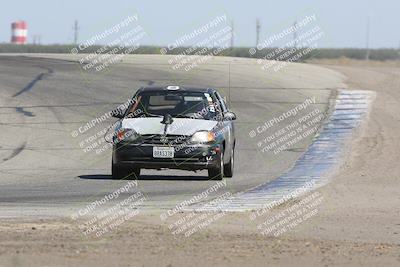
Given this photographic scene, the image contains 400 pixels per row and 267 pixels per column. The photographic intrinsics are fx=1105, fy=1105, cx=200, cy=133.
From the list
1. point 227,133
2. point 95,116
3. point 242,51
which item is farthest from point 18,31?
point 227,133

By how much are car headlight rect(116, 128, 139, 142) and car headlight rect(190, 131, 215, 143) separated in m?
0.91

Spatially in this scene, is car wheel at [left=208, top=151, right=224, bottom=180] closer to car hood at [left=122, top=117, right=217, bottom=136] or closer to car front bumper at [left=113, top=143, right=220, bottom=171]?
car front bumper at [left=113, top=143, right=220, bottom=171]

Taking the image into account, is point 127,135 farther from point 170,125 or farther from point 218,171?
point 218,171

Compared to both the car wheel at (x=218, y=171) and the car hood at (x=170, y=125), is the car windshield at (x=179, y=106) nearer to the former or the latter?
the car hood at (x=170, y=125)

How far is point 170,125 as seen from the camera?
1770cm

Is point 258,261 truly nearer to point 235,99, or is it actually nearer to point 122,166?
point 122,166

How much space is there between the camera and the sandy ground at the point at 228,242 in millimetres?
9180

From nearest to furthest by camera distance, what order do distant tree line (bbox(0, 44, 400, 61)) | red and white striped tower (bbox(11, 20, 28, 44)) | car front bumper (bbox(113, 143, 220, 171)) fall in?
1. car front bumper (bbox(113, 143, 220, 171))
2. distant tree line (bbox(0, 44, 400, 61))
3. red and white striped tower (bbox(11, 20, 28, 44))

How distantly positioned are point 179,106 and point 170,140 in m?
1.06

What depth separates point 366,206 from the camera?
14.2 m

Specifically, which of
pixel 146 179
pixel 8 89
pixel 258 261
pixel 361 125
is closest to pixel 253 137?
pixel 361 125

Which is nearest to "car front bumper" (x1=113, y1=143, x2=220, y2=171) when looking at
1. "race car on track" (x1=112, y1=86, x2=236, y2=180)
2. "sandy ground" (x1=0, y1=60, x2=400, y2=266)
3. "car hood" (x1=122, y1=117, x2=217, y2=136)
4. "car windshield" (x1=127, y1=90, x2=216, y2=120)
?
"race car on track" (x1=112, y1=86, x2=236, y2=180)

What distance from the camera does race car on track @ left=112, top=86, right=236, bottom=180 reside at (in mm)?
17469

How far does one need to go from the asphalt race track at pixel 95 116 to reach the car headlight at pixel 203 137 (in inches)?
26.5
